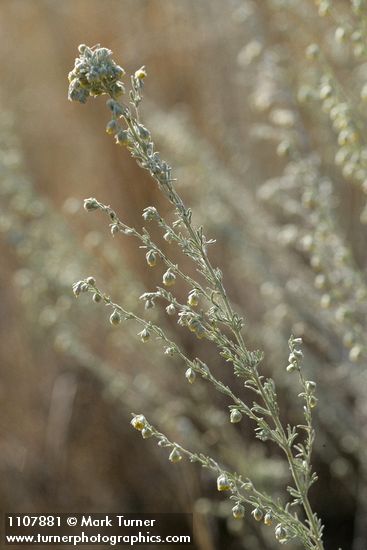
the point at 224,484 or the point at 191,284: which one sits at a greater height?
the point at 191,284

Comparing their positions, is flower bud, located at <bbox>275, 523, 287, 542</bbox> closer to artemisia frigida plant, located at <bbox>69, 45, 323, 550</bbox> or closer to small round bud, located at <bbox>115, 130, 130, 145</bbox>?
artemisia frigida plant, located at <bbox>69, 45, 323, 550</bbox>

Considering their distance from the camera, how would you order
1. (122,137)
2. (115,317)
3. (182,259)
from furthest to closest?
(182,259)
(115,317)
(122,137)

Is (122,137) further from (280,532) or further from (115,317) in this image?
(280,532)

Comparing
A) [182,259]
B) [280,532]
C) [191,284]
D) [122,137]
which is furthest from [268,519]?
[182,259]

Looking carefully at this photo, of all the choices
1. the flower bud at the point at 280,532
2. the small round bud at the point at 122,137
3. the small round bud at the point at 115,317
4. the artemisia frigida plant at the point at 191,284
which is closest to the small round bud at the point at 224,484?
the artemisia frigida plant at the point at 191,284

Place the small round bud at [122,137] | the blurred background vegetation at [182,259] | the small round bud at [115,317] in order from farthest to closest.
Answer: the blurred background vegetation at [182,259] < the small round bud at [115,317] < the small round bud at [122,137]

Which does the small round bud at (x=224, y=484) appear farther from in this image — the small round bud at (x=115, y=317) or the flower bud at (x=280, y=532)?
the small round bud at (x=115, y=317)

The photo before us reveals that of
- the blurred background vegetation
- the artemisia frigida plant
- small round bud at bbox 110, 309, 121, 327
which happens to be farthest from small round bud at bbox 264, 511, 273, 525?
the blurred background vegetation

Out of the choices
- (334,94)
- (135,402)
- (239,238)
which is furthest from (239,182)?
(334,94)

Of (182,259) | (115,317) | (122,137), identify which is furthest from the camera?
(182,259)
